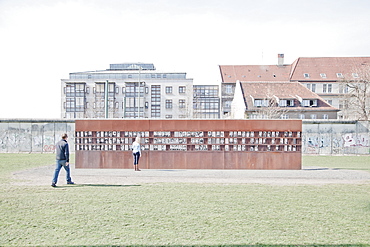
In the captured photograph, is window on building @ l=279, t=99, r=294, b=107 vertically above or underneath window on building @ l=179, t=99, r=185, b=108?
underneath

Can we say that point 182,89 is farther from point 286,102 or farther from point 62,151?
point 62,151

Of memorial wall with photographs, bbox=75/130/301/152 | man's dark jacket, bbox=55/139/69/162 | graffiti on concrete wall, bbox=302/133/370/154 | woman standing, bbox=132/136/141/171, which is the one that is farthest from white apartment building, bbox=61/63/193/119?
man's dark jacket, bbox=55/139/69/162

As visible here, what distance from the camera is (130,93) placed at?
85.7 metres

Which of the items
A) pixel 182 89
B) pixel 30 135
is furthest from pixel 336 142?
pixel 182 89

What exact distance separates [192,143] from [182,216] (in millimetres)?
13587

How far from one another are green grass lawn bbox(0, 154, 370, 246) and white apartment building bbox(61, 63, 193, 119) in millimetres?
72778

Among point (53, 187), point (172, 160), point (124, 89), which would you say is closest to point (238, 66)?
point (124, 89)

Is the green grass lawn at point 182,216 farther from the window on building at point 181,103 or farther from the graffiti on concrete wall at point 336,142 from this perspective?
the window on building at point 181,103

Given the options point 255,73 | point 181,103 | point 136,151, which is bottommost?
point 136,151

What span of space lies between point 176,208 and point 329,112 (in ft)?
177

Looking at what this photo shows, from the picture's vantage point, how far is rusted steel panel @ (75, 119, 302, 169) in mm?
22281

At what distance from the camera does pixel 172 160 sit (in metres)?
22.5

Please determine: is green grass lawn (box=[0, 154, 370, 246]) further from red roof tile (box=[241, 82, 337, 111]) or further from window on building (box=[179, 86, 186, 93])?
window on building (box=[179, 86, 186, 93])

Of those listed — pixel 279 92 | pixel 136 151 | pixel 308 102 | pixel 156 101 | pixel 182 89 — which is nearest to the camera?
pixel 136 151
